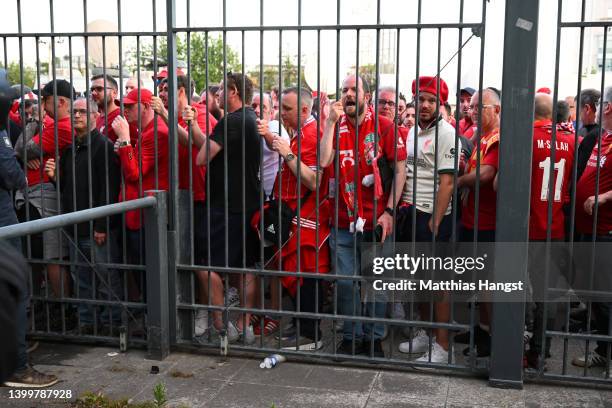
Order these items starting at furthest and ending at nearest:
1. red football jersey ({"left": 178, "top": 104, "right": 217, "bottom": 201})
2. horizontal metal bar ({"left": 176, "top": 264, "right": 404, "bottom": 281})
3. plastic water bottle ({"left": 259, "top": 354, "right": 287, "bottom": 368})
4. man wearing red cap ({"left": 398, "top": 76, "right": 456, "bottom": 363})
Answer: red football jersey ({"left": 178, "top": 104, "right": 217, "bottom": 201})
plastic water bottle ({"left": 259, "top": 354, "right": 287, "bottom": 368})
horizontal metal bar ({"left": 176, "top": 264, "right": 404, "bottom": 281})
man wearing red cap ({"left": 398, "top": 76, "right": 456, "bottom": 363})

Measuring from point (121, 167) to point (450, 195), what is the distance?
2.38 m

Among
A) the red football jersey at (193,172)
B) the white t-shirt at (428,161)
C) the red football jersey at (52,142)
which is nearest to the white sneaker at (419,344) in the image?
the white t-shirt at (428,161)

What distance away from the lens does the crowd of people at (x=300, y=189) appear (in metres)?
5.00

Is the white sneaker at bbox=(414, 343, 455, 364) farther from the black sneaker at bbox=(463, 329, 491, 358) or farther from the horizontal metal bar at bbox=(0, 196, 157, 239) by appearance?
the horizontal metal bar at bbox=(0, 196, 157, 239)

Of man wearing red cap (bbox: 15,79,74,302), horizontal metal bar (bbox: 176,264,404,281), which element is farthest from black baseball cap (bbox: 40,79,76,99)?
horizontal metal bar (bbox: 176,264,404,281)

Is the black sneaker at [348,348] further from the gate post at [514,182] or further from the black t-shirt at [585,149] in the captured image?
the black t-shirt at [585,149]

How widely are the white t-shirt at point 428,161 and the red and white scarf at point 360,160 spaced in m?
0.22

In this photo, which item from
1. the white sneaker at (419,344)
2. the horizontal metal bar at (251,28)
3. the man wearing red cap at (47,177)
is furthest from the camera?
the man wearing red cap at (47,177)

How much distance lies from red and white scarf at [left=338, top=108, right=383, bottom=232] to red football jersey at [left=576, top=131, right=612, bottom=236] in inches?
55.5

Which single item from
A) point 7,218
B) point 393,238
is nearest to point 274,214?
point 393,238

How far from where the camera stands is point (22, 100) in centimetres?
541

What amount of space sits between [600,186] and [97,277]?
3.73m

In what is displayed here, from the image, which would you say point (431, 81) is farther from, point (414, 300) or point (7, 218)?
point (7, 218)

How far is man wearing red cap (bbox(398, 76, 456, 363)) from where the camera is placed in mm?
4918
